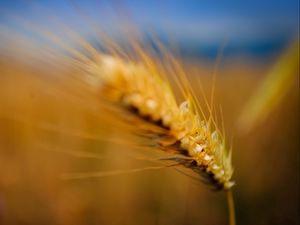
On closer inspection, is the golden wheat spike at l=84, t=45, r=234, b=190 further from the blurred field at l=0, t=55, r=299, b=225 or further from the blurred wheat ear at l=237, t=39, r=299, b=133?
the blurred field at l=0, t=55, r=299, b=225

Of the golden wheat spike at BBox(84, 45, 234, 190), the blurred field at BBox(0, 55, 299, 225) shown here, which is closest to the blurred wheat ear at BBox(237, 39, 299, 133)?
the blurred field at BBox(0, 55, 299, 225)

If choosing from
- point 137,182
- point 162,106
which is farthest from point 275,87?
point 137,182

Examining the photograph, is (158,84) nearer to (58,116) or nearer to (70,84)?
(70,84)

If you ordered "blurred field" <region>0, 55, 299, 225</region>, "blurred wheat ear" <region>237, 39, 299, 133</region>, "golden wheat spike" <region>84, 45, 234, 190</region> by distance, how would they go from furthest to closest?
"blurred field" <region>0, 55, 299, 225</region>, "blurred wheat ear" <region>237, 39, 299, 133</region>, "golden wheat spike" <region>84, 45, 234, 190</region>

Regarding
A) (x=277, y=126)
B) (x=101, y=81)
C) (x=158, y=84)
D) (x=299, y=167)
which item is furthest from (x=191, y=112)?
(x=277, y=126)

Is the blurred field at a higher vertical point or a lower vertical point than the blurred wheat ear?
lower

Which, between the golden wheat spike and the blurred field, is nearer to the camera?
the golden wheat spike

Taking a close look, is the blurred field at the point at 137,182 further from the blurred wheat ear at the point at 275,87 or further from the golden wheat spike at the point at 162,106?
the golden wheat spike at the point at 162,106

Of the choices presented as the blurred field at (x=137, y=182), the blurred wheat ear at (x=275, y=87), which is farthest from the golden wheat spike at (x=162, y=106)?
the blurred field at (x=137, y=182)

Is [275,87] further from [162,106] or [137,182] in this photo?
[137,182]
